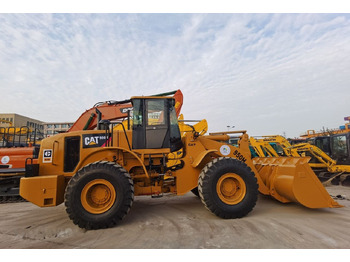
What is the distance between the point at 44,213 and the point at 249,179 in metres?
4.97

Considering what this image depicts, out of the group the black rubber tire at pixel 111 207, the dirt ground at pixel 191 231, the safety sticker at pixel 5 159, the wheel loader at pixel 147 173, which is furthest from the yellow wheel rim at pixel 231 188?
the safety sticker at pixel 5 159

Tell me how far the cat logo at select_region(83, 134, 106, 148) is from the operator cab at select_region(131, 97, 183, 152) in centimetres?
72

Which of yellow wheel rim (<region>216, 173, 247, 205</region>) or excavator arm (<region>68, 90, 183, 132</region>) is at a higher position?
excavator arm (<region>68, 90, 183, 132</region>)

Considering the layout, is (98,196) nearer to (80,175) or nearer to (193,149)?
(80,175)

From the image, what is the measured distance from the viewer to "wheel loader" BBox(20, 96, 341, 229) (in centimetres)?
407

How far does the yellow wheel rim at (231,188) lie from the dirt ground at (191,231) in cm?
43

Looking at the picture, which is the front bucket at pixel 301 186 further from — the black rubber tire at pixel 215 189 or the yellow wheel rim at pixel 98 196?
the yellow wheel rim at pixel 98 196

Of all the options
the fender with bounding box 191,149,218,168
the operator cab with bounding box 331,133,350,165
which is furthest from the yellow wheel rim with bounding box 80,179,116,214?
the operator cab with bounding box 331,133,350,165

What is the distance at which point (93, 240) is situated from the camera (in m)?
3.44

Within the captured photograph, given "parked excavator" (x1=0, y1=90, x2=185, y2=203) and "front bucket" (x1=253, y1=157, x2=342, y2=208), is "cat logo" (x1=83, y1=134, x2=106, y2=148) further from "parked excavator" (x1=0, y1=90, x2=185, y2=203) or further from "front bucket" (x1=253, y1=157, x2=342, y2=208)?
"front bucket" (x1=253, y1=157, x2=342, y2=208)

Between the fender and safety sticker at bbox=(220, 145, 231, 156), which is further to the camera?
safety sticker at bbox=(220, 145, 231, 156)

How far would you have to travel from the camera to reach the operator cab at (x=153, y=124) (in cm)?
486

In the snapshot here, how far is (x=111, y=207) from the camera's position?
4.05 meters

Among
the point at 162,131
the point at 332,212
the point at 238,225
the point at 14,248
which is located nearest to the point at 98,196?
the point at 14,248
